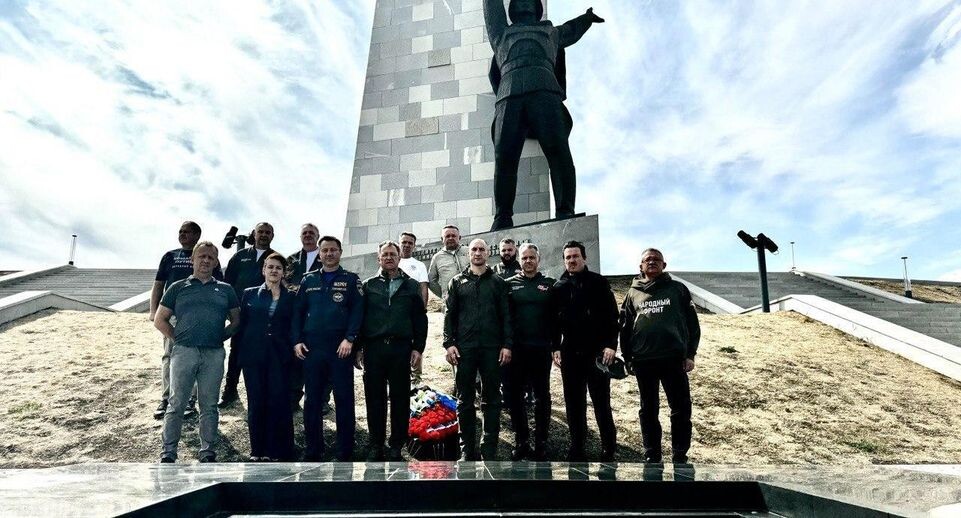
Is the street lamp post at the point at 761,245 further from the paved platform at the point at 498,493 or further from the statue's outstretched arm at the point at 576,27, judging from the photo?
the paved platform at the point at 498,493

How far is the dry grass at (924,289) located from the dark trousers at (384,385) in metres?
18.3

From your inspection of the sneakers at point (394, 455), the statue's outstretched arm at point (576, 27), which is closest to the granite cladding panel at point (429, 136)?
the statue's outstretched arm at point (576, 27)

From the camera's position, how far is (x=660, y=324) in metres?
4.23

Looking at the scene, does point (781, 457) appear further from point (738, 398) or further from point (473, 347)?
point (473, 347)

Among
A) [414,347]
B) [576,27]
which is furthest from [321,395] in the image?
[576,27]

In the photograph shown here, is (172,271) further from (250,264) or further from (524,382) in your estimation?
(524,382)

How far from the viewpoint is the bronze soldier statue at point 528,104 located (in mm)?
9312

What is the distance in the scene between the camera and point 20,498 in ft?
7.59

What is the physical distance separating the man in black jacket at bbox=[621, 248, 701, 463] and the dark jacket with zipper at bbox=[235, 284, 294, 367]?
2540 mm

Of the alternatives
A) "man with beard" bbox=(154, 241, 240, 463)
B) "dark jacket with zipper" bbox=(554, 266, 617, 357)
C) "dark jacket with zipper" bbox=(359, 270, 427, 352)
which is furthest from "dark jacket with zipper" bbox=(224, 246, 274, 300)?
"dark jacket with zipper" bbox=(554, 266, 617, 357)

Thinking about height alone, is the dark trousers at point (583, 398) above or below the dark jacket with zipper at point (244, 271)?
below

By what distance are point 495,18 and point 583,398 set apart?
7603mm

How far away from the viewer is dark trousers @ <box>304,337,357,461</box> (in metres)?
4.23

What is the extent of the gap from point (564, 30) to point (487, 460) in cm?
809
